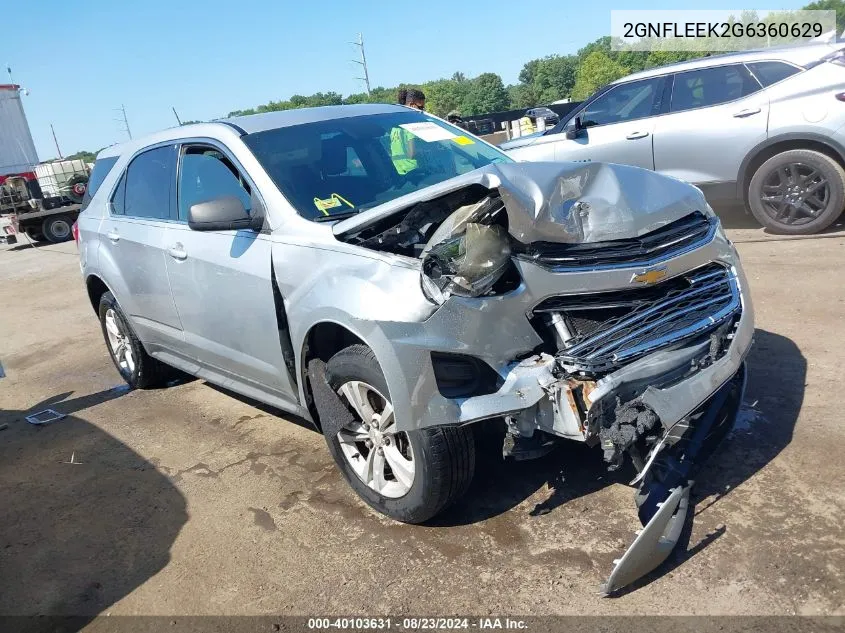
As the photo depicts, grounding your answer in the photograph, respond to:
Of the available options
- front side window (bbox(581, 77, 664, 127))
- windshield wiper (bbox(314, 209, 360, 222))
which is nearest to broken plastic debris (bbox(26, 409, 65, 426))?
windshield wiper (bbox(314, 209, 360, 222))

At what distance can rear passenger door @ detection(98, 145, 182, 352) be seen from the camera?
4488 millimetres

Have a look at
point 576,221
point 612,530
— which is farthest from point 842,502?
point 576,221

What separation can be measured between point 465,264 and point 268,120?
1.97 meters

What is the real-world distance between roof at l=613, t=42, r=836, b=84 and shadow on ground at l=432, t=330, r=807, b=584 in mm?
4324

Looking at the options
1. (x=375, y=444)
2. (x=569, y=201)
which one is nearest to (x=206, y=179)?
(x=375, y=444)

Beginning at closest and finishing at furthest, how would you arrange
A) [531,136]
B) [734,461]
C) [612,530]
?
[612,530] → [734,461] → [531,136]

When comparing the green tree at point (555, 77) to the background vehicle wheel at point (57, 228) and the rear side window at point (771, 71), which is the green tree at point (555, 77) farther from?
the rear side window at point (771, 71)

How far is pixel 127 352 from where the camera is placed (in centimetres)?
561

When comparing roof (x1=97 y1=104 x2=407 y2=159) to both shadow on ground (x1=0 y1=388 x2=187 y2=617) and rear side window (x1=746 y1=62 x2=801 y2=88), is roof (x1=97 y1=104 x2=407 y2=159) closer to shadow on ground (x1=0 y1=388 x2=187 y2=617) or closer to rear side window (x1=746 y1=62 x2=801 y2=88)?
shadow on ground (x1=0 y1=388 x2=187 y2=617)

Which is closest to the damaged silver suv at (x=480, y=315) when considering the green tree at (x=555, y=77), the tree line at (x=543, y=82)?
the tree line at (x=543, y=82)

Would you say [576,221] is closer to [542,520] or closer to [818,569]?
[542,520]

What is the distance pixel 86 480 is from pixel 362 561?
2.07 metres

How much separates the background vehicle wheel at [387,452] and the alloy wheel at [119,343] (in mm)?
2787

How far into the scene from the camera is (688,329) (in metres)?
2.83
